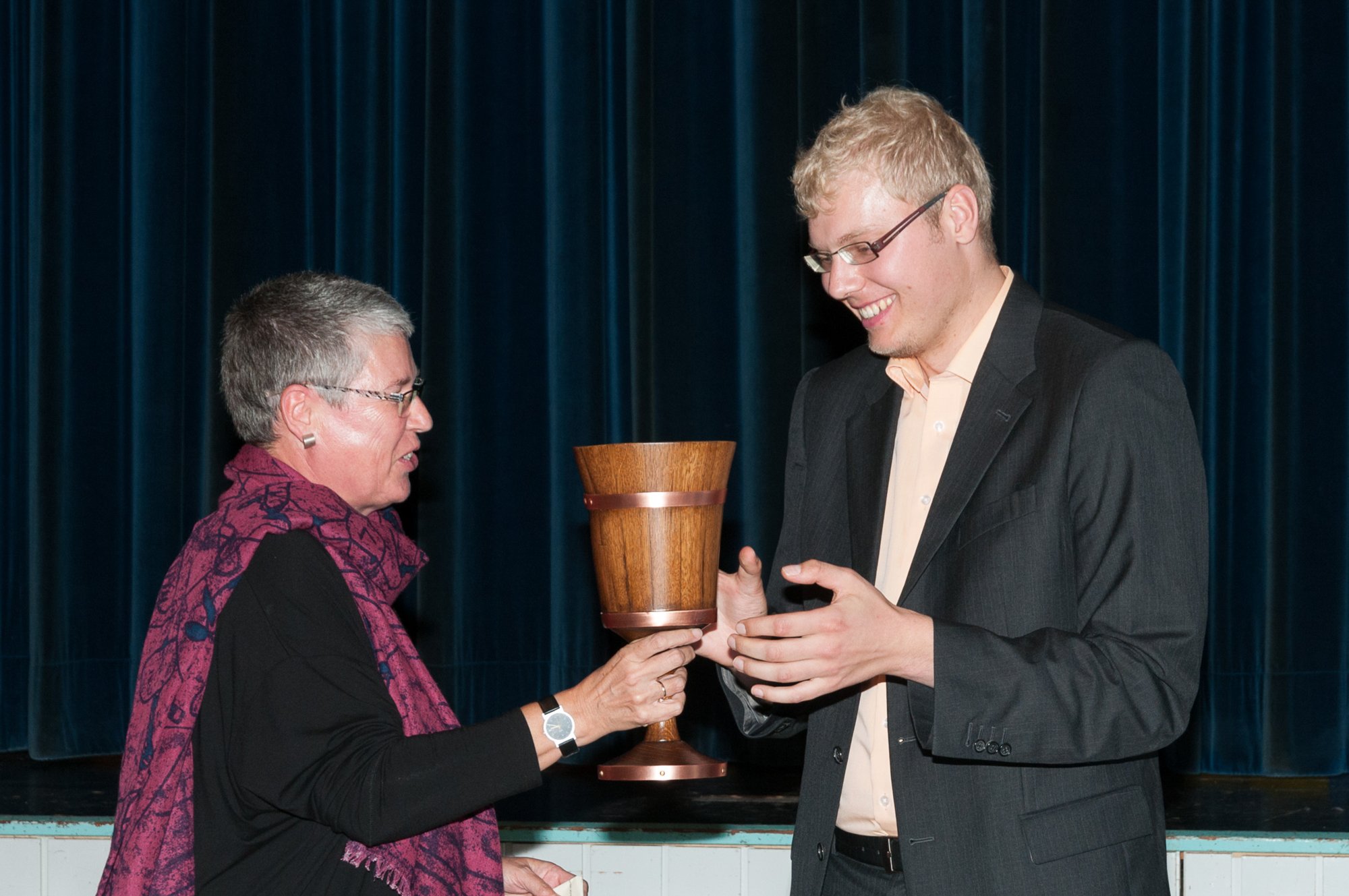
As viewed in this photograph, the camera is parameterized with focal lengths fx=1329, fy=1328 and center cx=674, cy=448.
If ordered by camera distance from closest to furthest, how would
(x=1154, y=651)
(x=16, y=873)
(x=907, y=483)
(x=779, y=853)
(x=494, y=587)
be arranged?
(x=1154, y=651) < (x=907, y=483) < (x=779, y=853) < (x=16, y=873) < (x=494, y=587)

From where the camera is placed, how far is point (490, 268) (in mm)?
3824

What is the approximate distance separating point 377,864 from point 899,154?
1185 millimetres

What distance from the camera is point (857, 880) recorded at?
1840 mm

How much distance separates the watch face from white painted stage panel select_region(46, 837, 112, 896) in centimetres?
182

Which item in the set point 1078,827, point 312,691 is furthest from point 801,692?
point 312,691

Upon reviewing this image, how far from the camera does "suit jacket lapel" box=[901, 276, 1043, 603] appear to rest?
1.75 metres

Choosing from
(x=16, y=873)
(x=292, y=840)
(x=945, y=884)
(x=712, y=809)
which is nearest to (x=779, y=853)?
(x=712, y=809)

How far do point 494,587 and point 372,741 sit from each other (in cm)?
217

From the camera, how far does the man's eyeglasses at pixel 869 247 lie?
6.12ft

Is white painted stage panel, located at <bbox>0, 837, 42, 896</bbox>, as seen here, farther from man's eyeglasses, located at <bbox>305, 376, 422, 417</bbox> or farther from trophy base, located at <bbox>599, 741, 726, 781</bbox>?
trophy base, located at <bbox>599, 741, 726, 781</bbox>

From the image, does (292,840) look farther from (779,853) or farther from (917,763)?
(779,853)

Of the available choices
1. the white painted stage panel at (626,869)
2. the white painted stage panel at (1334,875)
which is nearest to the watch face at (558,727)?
the white painted stage panel at (626,869)

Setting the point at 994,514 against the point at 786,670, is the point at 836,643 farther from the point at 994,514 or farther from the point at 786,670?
the point at 994,514

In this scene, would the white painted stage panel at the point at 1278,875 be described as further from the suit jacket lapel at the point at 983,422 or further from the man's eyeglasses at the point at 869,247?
the man's eyeglasses at the point at 869,247
